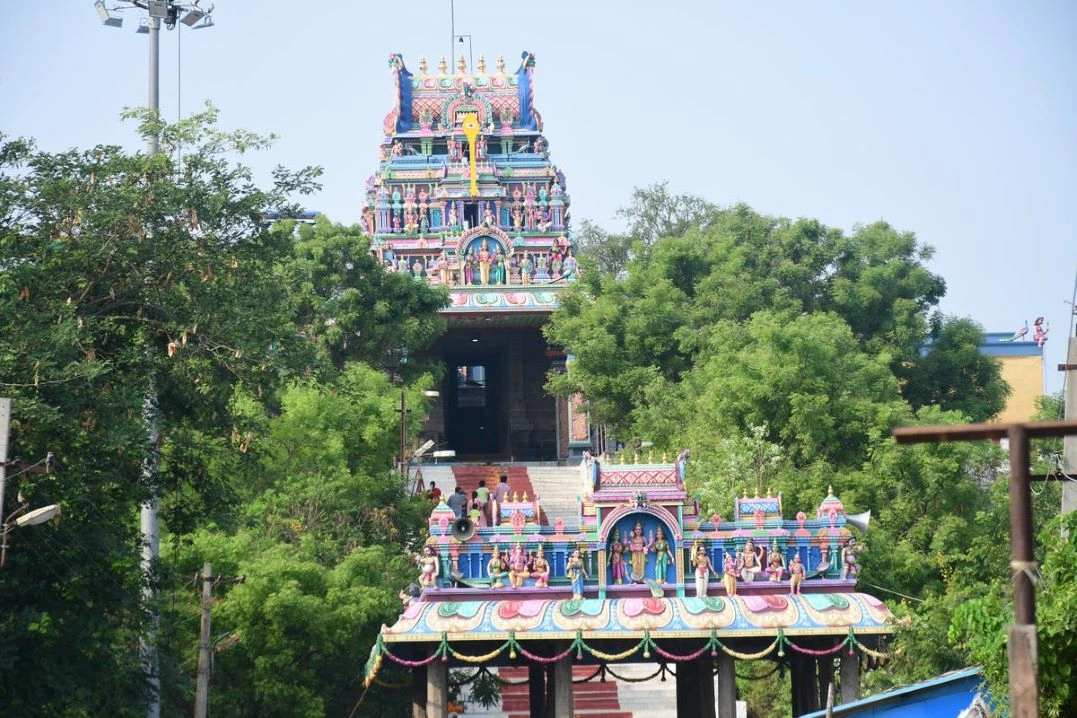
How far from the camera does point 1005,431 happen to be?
40.3 feet

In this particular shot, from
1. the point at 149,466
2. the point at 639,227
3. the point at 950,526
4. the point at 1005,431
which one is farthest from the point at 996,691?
the point at 639,227

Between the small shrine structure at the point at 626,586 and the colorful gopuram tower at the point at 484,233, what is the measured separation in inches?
924

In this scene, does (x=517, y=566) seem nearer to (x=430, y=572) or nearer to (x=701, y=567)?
(x=430, y=572)

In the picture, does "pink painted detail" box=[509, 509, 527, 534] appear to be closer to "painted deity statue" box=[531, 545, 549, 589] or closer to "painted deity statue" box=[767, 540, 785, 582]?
"painted deity statue" box=[531, 545, 549, 589]

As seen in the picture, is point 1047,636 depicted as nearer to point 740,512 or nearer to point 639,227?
point 740,512

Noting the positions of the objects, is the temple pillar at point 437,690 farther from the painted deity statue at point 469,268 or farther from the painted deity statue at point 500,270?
the painted deity statue at point 500,270

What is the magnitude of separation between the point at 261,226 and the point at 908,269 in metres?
32.2

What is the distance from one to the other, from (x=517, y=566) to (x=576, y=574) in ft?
3.18

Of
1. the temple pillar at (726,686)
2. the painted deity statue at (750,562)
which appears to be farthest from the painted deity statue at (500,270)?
the temple pillar at (726,686)

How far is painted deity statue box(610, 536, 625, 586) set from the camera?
32.6 metres

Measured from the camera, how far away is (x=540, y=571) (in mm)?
32500

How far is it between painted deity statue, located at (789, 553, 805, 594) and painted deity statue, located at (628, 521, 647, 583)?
2376 millimetres

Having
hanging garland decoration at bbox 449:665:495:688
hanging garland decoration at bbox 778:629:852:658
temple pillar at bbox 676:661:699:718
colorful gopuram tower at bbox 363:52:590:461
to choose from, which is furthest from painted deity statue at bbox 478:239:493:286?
hanging garland decoration at bbox 778:629:852:658

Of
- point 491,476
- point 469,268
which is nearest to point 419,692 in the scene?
point 491,476
